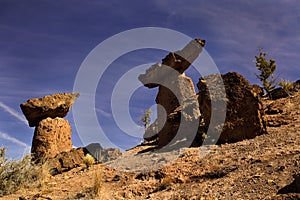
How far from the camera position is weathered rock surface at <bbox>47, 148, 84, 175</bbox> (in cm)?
Answer: 1348

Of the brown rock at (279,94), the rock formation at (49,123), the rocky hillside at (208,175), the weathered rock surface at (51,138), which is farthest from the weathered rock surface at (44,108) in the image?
the brown rock at (279,94)

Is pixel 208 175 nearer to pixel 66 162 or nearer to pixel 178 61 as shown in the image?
pixel 66 162

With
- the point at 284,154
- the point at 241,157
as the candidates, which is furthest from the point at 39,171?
the point at 284,154

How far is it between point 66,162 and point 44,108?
5.05 meters

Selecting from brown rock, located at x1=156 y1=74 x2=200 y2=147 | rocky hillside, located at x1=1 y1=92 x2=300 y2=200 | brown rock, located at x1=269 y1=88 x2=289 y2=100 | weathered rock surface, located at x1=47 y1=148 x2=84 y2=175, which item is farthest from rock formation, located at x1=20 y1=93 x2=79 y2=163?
brown rock, located at x1=269 y1=88 x2=289 y2=100

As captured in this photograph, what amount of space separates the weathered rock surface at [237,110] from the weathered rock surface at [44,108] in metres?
9.92

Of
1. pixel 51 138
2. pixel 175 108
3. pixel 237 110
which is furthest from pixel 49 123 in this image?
pixel 237 110

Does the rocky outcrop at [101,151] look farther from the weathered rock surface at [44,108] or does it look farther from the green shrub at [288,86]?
the green shrub at [288,86]

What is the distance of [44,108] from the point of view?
57.5 feet

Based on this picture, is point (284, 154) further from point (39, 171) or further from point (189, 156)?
point (39, 171)

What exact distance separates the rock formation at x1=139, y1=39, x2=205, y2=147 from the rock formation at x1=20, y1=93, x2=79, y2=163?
5.19 m

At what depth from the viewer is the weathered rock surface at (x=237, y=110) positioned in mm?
10531

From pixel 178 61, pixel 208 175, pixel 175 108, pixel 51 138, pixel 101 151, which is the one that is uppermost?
pixel 178 61

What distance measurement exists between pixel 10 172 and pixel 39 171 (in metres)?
1.11
